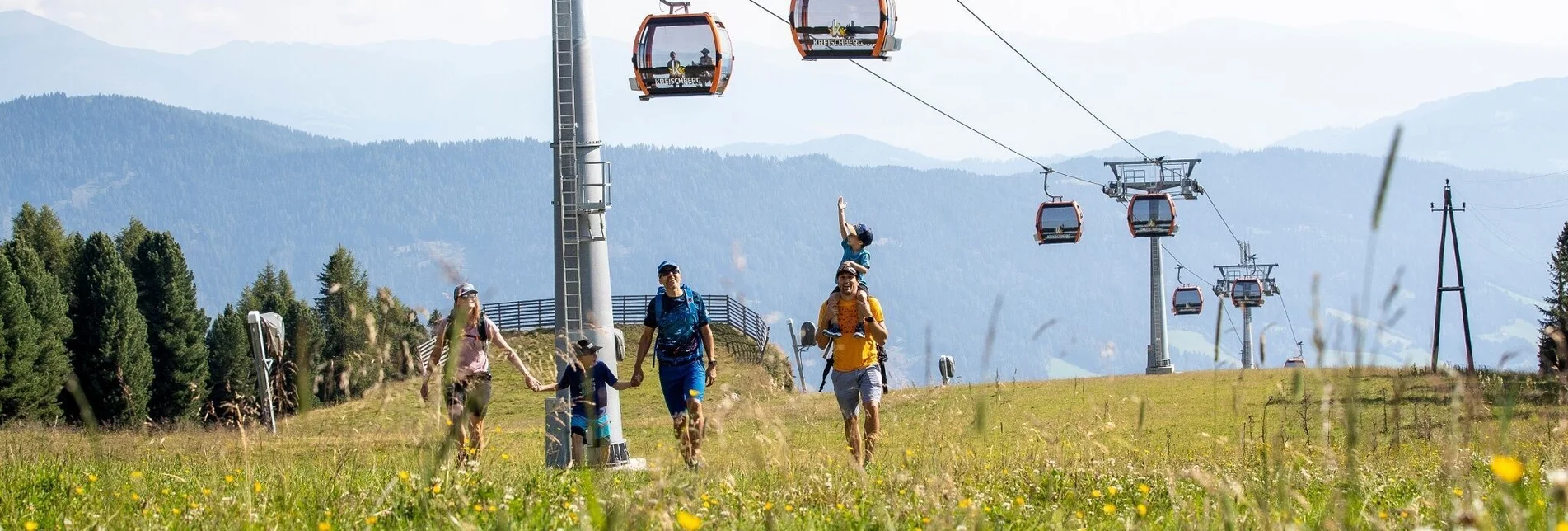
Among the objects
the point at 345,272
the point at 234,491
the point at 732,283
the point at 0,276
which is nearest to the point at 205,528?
the point at 234,491

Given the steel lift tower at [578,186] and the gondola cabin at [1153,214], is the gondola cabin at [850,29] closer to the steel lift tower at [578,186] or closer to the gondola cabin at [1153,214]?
the steel lift tower at [578,186]

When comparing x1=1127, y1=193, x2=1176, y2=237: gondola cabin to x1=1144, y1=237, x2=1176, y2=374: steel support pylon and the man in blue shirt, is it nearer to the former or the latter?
x1=1144, y1=237, x2=1176, y2=374: steel support pylon

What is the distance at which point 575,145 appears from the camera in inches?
589

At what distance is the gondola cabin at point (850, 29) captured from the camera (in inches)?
797

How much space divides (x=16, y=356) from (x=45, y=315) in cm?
502

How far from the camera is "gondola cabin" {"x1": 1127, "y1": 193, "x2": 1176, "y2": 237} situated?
47812 millimetres

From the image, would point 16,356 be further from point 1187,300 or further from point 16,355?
point 1187,300

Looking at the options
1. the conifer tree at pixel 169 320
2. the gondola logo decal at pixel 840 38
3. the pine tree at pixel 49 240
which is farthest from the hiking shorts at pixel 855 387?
the pine tree at pixel 49 240

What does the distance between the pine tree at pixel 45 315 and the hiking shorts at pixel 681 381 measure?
187ft

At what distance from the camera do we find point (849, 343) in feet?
36.0

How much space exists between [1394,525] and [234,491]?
422 centimetres

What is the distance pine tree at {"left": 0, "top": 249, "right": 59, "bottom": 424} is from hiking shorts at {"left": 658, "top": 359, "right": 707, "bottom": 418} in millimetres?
56332

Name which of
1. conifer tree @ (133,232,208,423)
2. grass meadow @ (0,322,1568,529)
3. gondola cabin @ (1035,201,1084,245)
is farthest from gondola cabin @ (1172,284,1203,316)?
grass meadow @ (0,322,1568,529)

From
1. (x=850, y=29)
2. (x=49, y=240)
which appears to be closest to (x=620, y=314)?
(x=850, y=29)
